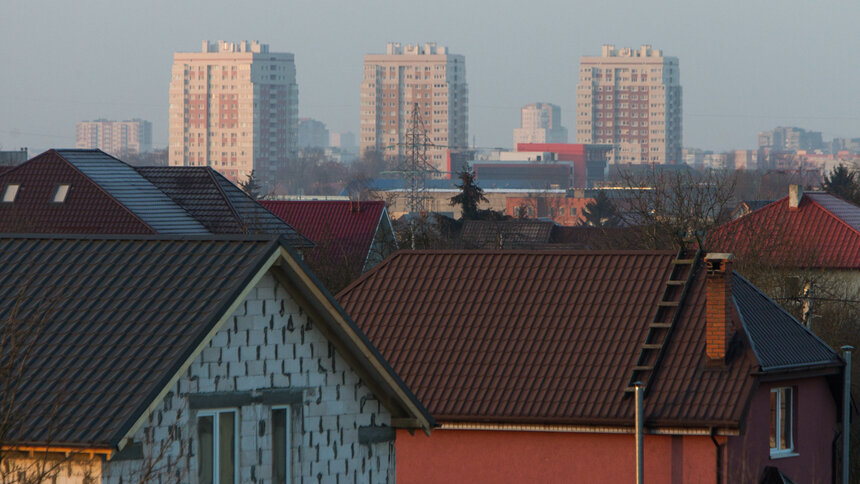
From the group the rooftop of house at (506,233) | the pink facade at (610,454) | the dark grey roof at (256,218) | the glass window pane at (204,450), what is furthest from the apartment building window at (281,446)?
the rooftop of house at (506,233)

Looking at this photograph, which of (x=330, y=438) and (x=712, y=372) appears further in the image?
(x=712, y=372)

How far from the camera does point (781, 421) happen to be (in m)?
22.1

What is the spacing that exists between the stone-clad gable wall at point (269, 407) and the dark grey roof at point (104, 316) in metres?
0.52

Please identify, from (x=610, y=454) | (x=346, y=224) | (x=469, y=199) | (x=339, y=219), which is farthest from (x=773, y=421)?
(x=469, y=199)

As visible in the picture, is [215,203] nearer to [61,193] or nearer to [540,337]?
[61,193]

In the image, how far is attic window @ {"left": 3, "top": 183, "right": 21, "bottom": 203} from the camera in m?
44.8

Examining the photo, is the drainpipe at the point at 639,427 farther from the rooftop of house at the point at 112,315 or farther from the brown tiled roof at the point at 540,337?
the rooftop of house at the point at 112,315

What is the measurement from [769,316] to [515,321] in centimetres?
373

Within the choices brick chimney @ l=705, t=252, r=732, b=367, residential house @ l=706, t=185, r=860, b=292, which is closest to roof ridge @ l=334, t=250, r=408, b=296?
brick chimney @ l=705, t=252, r=732, b=367

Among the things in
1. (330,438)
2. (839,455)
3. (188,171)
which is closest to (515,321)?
(839,455)

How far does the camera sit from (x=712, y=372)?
20.6 metres

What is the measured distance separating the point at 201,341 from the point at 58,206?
32.7 metres

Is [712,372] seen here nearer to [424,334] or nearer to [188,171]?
[424,334]

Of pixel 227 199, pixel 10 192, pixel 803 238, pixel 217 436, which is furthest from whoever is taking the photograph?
pixel 803 238
